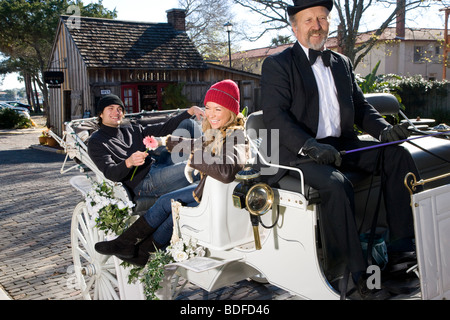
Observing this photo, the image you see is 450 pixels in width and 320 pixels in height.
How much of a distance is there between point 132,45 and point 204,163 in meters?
17.0

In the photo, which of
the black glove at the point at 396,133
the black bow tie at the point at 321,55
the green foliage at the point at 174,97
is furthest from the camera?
the green foliage at the point at 174,97

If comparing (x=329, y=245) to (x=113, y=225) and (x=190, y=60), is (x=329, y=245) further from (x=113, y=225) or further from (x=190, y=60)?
(x=190, y=60)

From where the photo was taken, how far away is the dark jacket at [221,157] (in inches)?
116

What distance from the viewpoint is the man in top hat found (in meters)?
2.83

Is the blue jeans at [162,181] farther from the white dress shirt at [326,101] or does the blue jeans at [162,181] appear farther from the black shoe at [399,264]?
the black shoe at [399,264]

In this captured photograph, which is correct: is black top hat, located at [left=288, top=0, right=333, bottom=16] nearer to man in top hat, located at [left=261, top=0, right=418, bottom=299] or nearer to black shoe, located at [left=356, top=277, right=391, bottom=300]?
man in top hat, located at [left=261, top=0, right=418, bottom=299]

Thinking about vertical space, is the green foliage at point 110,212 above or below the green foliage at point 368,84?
below

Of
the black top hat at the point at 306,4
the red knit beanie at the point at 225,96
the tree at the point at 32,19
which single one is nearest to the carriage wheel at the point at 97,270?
the red knit beanie at the point at 225,96

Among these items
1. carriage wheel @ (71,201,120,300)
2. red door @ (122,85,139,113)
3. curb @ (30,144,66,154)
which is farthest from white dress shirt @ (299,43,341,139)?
red door @ (122,85,139,113)

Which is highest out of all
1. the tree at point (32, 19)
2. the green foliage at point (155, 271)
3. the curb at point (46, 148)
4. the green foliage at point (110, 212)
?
the tree at point (32, 19)

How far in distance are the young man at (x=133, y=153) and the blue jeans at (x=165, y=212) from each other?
17.6 inches

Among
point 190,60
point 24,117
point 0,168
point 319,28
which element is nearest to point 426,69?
point 190,60

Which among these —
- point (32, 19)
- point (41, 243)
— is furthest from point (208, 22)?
point (41, 243)

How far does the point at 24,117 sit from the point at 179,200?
91.4ft
